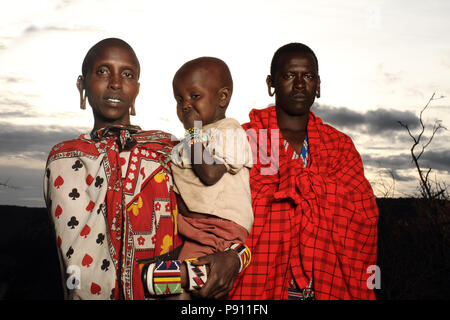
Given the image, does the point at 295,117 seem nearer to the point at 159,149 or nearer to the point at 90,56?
the point at 159,149

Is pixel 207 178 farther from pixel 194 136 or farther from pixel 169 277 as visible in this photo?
pixel 169 277

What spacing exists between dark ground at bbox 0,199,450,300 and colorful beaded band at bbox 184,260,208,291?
192 inches

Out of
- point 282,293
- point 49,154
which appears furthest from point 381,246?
point 49,154

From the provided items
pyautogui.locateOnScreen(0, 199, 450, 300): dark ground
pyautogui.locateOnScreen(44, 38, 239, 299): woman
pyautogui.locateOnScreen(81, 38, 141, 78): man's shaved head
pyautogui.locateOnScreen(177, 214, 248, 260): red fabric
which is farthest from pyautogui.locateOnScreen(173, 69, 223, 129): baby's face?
pyautogui.locateOnScreen(0, 199, 450, 300): dark ground

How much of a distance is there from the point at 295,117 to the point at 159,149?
1.36m

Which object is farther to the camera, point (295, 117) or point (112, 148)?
point (295, 117)

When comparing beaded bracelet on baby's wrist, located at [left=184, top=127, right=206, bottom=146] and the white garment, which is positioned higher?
beaded bracelet on baby's wrist, located at [left=184, top=127, right=206, bottom=146]

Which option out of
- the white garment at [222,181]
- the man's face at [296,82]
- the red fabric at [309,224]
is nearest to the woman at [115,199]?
Result: the white garment at [222,181]

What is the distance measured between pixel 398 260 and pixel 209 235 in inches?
206

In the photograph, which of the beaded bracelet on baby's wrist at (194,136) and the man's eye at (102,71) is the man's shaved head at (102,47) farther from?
the beaded bracelet on baby's wrist at (194,136)

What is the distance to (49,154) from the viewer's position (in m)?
2.79

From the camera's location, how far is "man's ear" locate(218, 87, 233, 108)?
9.90 feet

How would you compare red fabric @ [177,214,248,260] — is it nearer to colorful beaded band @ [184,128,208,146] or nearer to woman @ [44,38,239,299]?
woman @ [44,38,239,299]

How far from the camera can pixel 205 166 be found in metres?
2.62
